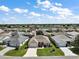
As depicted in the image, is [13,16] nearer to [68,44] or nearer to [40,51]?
[40,51]

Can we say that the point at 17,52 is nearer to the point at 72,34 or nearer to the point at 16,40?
the point at 16,40

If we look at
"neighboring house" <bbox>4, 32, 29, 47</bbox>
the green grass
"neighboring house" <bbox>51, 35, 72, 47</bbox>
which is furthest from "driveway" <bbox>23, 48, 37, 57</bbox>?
"neighboring house" <bbox>51, 35, 72, 47</bbox>

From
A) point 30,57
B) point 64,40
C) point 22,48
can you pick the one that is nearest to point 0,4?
point 22,48

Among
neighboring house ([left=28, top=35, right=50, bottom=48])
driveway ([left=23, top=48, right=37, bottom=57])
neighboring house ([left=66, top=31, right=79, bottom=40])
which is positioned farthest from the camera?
neighboring house ([left=66, top=31, right=79, bottom=40])

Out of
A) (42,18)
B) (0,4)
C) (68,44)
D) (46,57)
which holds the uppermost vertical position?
(0,4)

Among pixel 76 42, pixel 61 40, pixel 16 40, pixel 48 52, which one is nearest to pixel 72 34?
pixel 76 42

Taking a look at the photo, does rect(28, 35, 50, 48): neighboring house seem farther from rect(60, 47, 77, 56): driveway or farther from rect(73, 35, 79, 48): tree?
rect(73, 35, 79, 48): tree
